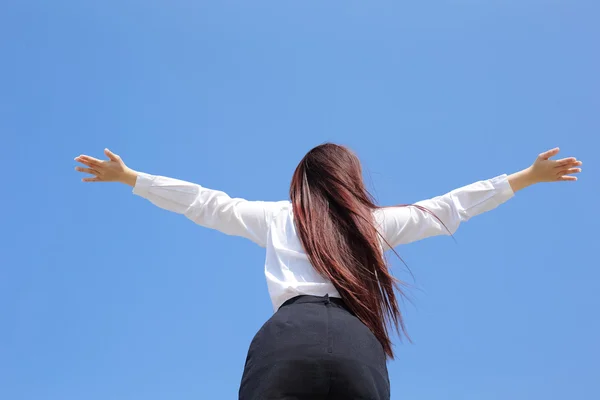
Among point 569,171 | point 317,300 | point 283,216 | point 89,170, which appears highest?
point 89,170

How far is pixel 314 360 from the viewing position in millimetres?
2861

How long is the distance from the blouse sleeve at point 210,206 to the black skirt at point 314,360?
0.73 metres

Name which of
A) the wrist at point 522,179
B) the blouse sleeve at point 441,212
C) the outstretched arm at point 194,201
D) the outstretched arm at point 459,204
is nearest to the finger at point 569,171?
the outstretched arm at point 459,204

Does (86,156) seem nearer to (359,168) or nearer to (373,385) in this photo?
(359,168)

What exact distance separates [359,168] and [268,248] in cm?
65

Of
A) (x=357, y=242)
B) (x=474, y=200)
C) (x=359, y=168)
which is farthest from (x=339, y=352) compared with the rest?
(x=474, y=200)

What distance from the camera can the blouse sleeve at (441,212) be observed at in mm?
3633

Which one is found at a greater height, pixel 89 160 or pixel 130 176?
pixel 89 160

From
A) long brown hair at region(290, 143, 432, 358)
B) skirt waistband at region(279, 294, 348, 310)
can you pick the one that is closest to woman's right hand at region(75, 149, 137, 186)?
long brown hair at region(290, 143, 432, 358)

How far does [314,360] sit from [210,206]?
4.16 feet

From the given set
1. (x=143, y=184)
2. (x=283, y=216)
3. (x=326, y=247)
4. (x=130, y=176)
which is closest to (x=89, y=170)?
(x=130, y=176)

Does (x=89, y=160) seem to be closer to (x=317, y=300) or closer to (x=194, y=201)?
(x=194, y=201)

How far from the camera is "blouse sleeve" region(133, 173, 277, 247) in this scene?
12.1 ft

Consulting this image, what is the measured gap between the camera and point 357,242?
3.39 meters
